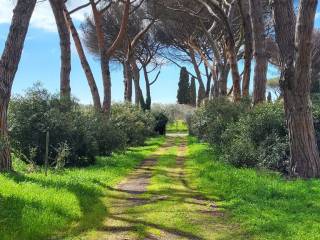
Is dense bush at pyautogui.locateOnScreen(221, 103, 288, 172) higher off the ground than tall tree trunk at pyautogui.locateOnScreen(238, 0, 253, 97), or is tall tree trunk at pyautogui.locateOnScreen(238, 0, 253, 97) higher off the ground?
tall tree trunk at pyautogui.locateOnScreen(238, 0, 253, 97)

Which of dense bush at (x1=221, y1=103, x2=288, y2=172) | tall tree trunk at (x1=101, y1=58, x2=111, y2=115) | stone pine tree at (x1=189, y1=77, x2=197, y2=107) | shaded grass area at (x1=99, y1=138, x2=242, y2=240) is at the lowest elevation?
shaded grass area at (x1=99, y1=138, x2=242, y2=240)

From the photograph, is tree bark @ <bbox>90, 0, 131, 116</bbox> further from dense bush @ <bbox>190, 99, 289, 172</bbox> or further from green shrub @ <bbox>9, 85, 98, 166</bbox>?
dense bush @ <bbox>190, 99, 289, 172</bbox>

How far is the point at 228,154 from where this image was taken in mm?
15984

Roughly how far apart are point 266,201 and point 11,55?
21.1 feet

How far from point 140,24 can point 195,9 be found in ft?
24.4

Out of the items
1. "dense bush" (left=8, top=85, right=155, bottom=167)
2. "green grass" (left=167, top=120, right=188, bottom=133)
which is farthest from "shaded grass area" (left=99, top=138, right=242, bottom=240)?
"green grass" (left=167, top=120, right=188, bottom=133)

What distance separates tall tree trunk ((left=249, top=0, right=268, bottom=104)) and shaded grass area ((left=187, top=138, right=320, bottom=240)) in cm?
507

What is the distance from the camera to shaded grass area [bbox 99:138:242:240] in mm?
7738

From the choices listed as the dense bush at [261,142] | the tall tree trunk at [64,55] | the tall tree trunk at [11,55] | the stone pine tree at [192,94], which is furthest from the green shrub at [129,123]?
the stone pine tree at [192,94]

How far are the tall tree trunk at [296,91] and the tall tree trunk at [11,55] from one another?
19.0 ft

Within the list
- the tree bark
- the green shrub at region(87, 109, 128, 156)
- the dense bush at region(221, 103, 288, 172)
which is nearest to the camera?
the dense bush at region(221, 103, 288, 172)

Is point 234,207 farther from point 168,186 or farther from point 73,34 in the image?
point 73,34

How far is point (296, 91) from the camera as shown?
41.1 feet

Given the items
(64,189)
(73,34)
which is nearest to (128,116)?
(73,34)
